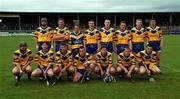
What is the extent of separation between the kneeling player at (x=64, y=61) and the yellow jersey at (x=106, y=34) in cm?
126

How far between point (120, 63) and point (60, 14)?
45109mm

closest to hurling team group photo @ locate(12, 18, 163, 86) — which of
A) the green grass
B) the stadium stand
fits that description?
the green grass

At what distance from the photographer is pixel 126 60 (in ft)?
30.5

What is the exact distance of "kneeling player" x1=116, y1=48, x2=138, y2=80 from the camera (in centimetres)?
920

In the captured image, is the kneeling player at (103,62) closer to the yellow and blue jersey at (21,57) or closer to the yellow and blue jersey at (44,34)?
the yellow and blue jersey at (44,34)

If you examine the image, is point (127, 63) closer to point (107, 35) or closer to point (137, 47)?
point (137, 47)

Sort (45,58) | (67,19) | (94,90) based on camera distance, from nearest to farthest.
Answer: (94,90) → (45,58) → (67,19)

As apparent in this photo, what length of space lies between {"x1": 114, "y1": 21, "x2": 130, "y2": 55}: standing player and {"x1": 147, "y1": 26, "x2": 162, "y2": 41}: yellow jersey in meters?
0.74

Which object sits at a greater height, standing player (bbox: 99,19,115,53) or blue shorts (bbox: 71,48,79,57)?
standing player (bbox: 99,19,115,53)

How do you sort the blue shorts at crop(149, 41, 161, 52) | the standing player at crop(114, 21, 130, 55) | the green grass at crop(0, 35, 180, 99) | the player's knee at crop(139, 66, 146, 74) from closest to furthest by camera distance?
the green grass at crop(0, 35, 180, 99)
the player's knee at crop(139, 66, 146, 74)
the standing player at crop(114, 21, 130, 55)
the blue shorts at crop(149, 41, 161, 52)

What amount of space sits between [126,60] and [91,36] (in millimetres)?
1357

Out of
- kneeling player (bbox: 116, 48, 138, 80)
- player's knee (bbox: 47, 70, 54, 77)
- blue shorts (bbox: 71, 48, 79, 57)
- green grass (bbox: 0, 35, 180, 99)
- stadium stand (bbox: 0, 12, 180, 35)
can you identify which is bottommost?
green grass (bbox: 0, 35, 180, 99)

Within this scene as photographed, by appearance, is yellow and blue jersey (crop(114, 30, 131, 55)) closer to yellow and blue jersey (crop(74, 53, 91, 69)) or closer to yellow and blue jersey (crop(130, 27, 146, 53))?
yellow and blue jersey (crop(130, 27, 146, 53))

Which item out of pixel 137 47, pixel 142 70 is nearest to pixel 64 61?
pixel 142 70
